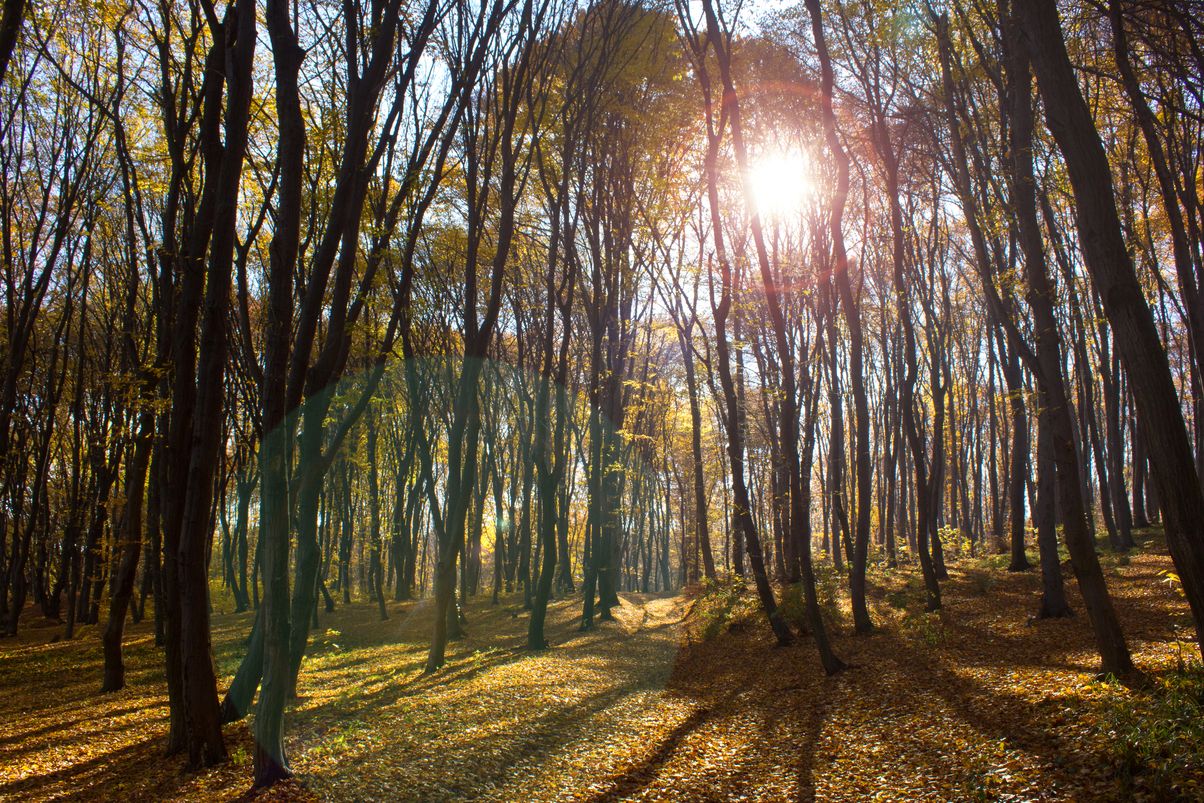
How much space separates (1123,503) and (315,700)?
2099 cm

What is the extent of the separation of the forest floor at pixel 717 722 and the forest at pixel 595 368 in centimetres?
7

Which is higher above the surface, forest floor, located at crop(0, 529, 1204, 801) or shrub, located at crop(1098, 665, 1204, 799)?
shrub, located at crop(1098, 665, 1204, 799)

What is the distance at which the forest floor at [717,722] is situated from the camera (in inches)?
200

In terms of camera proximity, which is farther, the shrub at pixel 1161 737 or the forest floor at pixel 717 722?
the forest floor at pixel 717 722

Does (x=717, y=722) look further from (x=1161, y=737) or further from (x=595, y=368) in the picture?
(x=595, y=368)

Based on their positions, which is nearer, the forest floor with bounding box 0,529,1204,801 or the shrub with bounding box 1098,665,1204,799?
the shrub with bounding box 1098,665,1204,799

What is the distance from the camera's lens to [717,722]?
8023mm

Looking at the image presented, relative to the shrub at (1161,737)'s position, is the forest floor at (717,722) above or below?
below

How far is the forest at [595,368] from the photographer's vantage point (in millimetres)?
5801

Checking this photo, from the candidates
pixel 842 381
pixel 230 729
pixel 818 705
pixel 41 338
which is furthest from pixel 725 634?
pixel 41 338

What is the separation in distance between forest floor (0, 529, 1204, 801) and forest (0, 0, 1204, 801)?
0.21ft

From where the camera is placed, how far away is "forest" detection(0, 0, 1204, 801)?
5801mm

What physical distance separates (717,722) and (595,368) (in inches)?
357

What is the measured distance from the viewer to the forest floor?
16.7 ft
